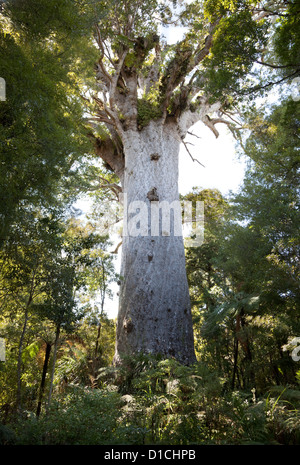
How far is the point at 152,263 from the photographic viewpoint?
6449 millimetres

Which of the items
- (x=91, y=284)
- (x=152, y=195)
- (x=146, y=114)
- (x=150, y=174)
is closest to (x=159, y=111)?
(x=146, y=114)

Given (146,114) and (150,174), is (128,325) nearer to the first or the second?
(150,174)

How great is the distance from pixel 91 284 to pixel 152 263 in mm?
1775

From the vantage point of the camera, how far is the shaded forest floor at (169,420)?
8.77 feet

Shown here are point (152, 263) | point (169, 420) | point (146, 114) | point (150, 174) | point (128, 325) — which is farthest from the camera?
point (146, 114)

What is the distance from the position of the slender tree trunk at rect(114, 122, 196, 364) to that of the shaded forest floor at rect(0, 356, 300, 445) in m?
1.58

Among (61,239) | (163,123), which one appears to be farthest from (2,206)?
(163,123)

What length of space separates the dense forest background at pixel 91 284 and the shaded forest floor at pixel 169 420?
2 centimetres

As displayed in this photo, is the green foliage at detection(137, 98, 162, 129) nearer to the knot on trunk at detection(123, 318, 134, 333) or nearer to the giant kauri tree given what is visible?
the giant kauri tree

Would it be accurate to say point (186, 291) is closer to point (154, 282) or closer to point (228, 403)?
point (154, 282)

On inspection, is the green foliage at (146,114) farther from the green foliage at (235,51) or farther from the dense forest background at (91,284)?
the green foliage at (235,51)

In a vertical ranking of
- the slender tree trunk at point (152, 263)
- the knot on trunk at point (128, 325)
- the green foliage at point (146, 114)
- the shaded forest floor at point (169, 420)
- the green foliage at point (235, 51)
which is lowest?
the shaded forest floor at point (169, 420)

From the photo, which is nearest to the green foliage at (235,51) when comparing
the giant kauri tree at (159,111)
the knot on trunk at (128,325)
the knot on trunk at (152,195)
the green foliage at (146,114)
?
the giant kauri tree at (159,111)

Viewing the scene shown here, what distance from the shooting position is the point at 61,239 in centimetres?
526
